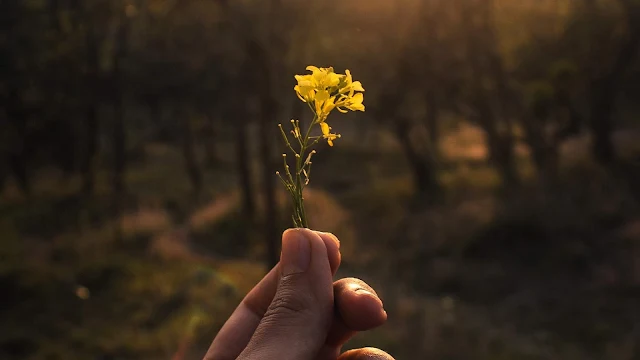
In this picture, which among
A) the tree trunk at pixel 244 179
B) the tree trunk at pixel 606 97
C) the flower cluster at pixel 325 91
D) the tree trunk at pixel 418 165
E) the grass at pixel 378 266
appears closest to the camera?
the flower cluster at pixel 325 91

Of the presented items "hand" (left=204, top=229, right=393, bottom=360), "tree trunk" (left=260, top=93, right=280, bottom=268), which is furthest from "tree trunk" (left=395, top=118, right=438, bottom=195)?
"hand" (left=204, top=229, right=393, bottom=360)

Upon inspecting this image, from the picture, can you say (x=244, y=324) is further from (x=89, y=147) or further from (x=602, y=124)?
(x=602, y=124)


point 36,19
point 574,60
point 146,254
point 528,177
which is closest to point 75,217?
point 146,254

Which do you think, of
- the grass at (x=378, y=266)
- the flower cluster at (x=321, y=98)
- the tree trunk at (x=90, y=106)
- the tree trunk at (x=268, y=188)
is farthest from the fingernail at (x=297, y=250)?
the tree trunk at (x=90, y=106)

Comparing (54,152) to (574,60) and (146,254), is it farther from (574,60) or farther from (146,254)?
(574,60)

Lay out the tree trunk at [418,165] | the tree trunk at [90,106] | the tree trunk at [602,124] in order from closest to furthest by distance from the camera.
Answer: the tree trunk at [90,106], the tree trunk at [602,124], the tree trunk at [418,165]

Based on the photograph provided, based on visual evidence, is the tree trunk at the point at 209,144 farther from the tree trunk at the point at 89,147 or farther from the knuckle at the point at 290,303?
the knuckle at the point at 290,303

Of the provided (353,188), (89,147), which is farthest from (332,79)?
(353,188)

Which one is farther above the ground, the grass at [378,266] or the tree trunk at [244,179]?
the tree trunk at [244,179]
